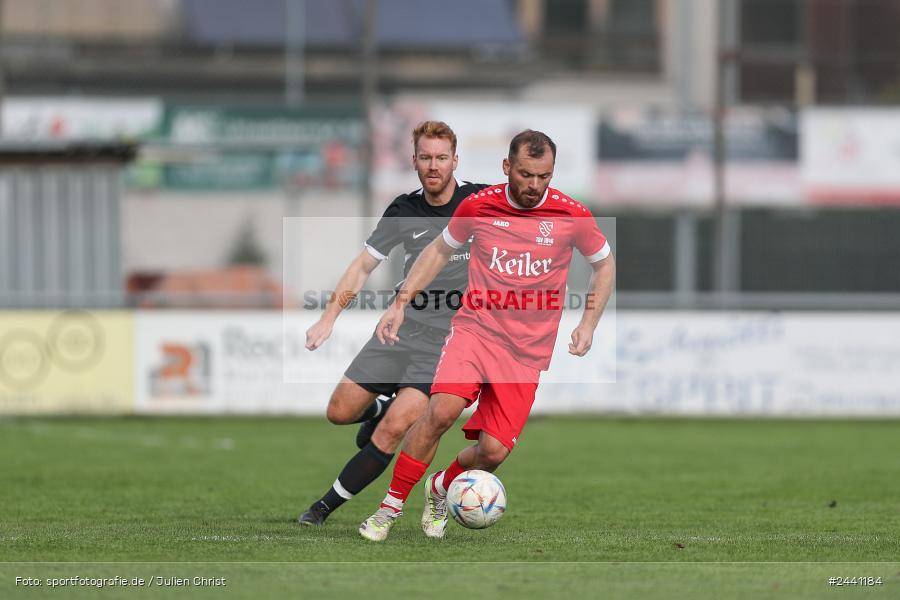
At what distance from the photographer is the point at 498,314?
8.45 meters

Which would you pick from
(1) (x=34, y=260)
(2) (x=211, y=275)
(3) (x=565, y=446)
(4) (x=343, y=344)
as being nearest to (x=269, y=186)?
(2) (x=211, y=275)

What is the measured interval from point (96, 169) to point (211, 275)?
8494 mm

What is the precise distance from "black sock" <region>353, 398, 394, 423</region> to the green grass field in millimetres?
649

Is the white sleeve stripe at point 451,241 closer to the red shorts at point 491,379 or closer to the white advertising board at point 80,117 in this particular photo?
the red shorts at point 491,379

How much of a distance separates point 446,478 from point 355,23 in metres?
29.6

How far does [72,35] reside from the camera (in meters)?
37.1

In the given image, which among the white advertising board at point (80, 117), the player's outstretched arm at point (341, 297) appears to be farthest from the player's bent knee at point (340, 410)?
the white advertising board at point (80, 117)

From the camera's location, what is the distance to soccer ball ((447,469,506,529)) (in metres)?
8.23

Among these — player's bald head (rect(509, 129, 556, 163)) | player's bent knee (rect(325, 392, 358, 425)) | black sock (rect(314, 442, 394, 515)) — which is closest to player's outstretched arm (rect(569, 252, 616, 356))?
player's bald head (rect(509, 129, 556, 163))

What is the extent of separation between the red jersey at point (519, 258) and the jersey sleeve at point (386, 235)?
645 mm

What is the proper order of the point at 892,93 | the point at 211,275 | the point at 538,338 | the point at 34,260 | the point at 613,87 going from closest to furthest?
the point at 538,338
the point at 34,260
the point at 211,275
the point at 892,93
the point at 613,87

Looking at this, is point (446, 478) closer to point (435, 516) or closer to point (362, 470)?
point (435, 516)

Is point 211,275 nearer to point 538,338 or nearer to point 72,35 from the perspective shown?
point 72,35

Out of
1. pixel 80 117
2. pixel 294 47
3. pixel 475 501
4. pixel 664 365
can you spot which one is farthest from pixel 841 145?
pixel 475 501
